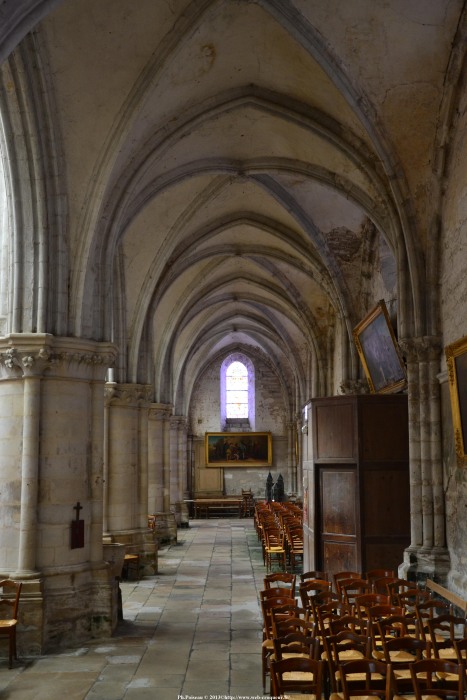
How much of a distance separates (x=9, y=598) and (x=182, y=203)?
32.0ft

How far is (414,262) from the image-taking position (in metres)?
12.5

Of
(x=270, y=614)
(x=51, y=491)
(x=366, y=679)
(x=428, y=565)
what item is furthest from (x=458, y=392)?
(x=51, y=491)

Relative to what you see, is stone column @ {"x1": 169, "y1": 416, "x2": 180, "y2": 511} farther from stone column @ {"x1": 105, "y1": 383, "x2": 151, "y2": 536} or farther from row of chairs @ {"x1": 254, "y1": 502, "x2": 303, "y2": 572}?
stone column @ {"x1": 105, "y1": 383, "x2": 151, "y2": 536}

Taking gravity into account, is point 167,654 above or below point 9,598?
below

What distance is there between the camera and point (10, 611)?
32.4 ft

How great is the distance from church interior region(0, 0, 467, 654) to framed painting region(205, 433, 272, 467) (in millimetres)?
21686

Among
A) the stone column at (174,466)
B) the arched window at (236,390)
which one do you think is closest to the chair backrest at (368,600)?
the stone column at (174,466)

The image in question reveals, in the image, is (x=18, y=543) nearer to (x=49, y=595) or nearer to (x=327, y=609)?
(x=49, y=595)

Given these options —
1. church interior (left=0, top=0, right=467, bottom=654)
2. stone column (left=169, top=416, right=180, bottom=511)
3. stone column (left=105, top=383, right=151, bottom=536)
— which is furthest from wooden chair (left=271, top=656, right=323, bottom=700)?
stone column (left=169, top=416, right=180, bottom=511)

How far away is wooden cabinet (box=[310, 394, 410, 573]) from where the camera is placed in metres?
13.4

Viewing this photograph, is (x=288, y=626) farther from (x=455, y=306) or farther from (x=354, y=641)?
(x=455, y=306)

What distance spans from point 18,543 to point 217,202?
10437 millimetres

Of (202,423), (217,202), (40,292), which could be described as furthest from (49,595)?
(202,423)

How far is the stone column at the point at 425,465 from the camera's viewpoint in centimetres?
1159
